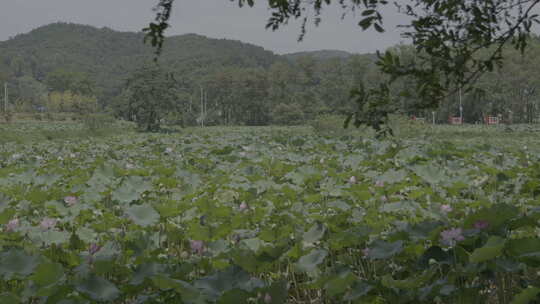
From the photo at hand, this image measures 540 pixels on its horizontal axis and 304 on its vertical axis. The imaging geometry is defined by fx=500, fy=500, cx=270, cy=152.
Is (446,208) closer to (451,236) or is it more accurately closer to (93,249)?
(451,236)

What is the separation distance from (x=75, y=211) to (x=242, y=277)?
4.43 ft

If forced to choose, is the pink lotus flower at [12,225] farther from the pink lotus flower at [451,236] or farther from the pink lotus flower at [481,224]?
the pink lotus flower at [481,224]

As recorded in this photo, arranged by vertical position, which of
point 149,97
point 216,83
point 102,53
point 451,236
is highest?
point 102,53

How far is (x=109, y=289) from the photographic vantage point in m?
1.55

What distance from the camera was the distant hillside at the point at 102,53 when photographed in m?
122

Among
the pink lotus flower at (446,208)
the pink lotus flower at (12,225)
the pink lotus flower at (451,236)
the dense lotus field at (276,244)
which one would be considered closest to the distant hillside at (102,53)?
the dense lotus field at (276,244)

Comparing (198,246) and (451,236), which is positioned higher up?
(451,236)

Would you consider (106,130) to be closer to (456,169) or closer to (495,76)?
(456,169)

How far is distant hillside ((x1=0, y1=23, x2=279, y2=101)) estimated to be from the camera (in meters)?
122

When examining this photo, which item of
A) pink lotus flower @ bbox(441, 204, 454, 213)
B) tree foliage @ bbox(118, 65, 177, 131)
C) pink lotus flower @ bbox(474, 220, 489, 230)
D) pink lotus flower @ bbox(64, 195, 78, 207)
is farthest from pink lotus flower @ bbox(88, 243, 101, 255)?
tree foliage @ bbox(118, 65, 177, 131)

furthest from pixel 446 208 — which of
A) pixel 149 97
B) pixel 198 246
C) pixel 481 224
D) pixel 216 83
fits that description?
pixel 216 83

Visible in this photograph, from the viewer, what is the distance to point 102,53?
143500mm

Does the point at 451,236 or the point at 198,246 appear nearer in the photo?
the point at 451,236

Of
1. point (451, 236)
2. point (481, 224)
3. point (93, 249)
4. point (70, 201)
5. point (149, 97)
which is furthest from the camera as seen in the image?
point (149, 97)
